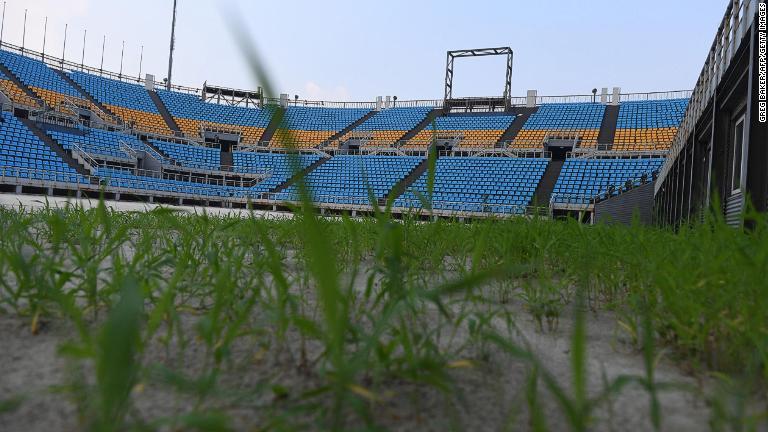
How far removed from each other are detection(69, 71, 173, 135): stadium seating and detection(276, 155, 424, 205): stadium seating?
9726 millimetres

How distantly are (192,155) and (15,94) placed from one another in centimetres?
779

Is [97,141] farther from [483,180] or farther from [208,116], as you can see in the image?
[483,180]

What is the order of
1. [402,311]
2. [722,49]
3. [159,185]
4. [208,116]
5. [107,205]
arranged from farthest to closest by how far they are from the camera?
1. [208,116]
2. [159,185]
3. [107,205]
4. [722,49]
5. [402,311]

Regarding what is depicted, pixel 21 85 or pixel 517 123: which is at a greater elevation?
pixel 517 123

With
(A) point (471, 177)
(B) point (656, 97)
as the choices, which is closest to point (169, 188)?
(A) point (471, 177)

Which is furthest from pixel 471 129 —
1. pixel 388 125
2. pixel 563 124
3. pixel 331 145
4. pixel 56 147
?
pixel 56 147

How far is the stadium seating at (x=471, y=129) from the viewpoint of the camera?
2438 centimetres

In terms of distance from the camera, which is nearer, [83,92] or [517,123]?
[83,92]

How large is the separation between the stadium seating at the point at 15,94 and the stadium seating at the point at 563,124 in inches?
895

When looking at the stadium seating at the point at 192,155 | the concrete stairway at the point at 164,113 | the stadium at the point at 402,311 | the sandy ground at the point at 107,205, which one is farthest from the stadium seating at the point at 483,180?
the concrete stairway at the point at 164,113

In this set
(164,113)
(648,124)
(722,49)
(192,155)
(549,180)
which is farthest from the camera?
(164,113)

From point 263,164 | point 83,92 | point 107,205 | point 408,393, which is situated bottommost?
point 408,393

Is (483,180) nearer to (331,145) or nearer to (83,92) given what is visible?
(331,145)

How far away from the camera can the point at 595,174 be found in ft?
60.8
